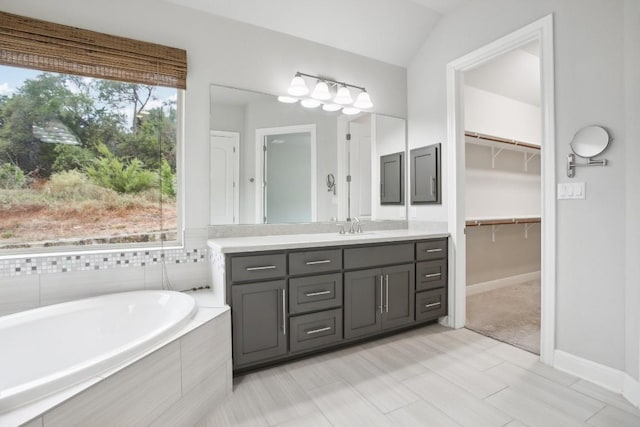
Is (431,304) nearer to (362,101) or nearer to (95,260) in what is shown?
(362,101)

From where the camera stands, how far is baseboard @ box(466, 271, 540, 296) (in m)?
3.79

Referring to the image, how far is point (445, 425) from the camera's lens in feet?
5.08

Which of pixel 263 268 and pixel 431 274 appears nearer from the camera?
pixel 263 268

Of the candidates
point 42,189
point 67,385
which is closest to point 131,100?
point 42,189

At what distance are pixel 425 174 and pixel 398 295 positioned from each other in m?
1.21

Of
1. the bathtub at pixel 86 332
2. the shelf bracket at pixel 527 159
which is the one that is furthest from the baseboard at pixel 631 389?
the shelf bracket at pixel 527 159

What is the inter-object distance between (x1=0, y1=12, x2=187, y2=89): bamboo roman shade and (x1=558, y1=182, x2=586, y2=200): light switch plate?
2654 millimetres

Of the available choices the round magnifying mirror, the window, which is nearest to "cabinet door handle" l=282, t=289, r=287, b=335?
the window

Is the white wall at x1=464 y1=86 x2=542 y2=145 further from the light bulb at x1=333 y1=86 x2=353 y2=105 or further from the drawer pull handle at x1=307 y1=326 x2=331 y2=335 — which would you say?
the drawer pull handle at x1=307 y1=326 x2=331 y2=335

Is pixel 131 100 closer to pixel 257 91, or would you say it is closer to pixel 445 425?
pixel 257 91

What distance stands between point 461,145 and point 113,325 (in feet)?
9.55

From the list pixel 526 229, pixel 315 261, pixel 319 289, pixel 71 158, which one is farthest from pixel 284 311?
pixel 526 229

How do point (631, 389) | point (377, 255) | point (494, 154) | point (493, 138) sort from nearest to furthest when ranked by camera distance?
point (631, 389), point (377, 255), point (493, 138), point (494, 154)

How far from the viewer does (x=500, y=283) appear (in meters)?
4.02
